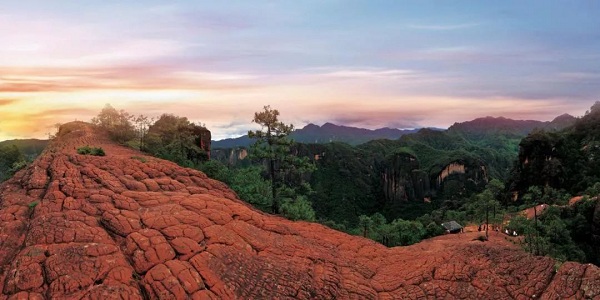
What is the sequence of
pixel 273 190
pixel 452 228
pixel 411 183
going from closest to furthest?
1. pixel 273 190
2. pixel 452 228
3. pixel 411 183

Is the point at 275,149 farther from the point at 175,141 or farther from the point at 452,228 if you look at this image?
the point at 452,228

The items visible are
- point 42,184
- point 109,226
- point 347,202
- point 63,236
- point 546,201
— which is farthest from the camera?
point 347,202

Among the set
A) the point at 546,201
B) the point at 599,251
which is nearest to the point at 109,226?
the point at 599,251

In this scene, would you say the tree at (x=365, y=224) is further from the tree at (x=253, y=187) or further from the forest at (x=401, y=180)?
the tree at (x=253, y=187)

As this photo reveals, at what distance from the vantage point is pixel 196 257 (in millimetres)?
10875

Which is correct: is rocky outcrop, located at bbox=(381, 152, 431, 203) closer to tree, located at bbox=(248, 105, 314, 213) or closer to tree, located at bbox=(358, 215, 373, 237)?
tree, located at bbox=(358, 215, 373, 237)

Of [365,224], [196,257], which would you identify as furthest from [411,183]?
[196,257]

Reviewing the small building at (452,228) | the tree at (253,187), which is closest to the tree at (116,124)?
the tree at (253,187)

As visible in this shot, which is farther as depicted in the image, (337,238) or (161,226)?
(337,238)

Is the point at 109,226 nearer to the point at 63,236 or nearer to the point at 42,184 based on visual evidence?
the point at 63,236

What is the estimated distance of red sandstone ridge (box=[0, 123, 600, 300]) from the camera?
958 centimetres

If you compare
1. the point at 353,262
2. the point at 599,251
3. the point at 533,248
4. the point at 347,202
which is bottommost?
the point at 347,202

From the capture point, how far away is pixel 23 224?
37.5 ft

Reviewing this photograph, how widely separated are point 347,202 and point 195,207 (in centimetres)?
13208
